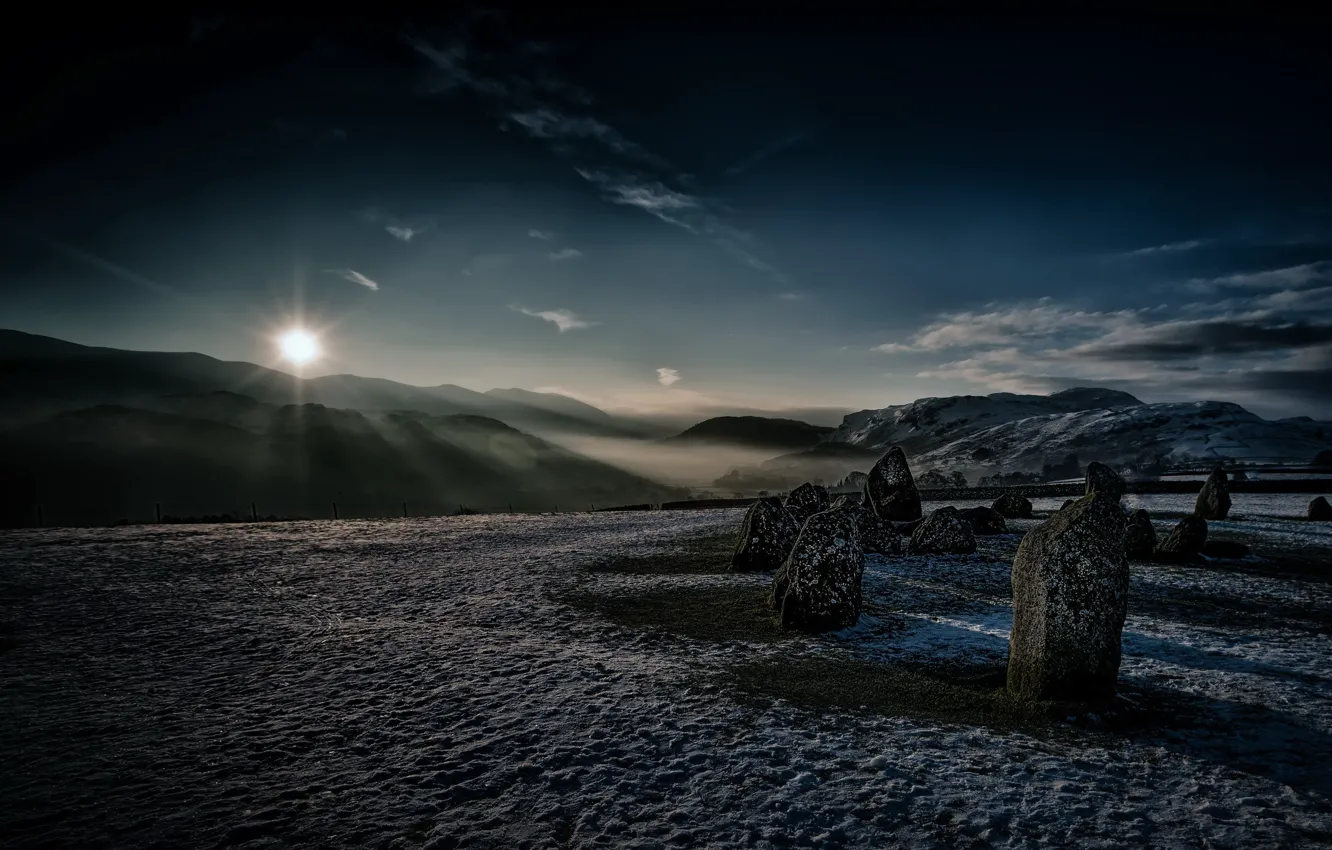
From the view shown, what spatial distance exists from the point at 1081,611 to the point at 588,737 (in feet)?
22.6

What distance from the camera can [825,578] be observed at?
1230 centimetres

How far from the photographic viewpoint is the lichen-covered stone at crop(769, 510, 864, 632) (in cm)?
1229

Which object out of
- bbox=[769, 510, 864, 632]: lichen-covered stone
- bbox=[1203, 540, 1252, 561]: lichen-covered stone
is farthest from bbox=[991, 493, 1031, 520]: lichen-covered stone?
bbox=[769, 510, 864, 632]: lichen-covered stone

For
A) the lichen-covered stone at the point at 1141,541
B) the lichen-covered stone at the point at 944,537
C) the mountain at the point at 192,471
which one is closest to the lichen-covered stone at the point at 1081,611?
the lichen-covered stone at the point at 944,537

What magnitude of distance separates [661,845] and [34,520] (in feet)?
566

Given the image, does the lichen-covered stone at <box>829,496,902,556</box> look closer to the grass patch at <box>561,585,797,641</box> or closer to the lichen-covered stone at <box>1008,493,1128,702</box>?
the grass patch at <box>561,585,797,641</box>

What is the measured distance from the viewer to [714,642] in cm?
1141

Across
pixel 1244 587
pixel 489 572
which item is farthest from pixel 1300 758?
pixel 489 572

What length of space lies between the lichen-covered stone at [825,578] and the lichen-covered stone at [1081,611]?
432 centimetres

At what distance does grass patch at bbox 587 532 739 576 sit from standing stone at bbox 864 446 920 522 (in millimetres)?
9010

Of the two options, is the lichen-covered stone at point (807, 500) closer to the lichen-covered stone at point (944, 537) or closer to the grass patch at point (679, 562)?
the grass patch at point (679, 562)

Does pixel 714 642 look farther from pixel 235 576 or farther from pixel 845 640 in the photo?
pixel 235 576

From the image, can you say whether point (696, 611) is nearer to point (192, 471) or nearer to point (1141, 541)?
point (1141, 541)

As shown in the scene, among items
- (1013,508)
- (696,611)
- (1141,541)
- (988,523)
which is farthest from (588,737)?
(1013,508)
